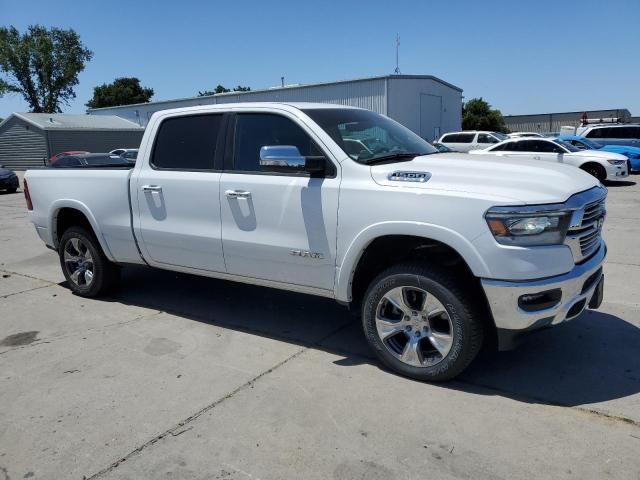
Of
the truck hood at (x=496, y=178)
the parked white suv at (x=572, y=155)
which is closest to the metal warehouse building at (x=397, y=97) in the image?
the parked white suv at (x=572, y=155)

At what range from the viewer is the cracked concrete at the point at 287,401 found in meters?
2.87

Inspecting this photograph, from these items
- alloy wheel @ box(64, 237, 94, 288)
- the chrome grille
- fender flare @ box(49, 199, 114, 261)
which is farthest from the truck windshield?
alloy wheel @ box(64, 237, 94, 288)

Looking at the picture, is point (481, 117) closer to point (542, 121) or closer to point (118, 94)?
point (542, 121)

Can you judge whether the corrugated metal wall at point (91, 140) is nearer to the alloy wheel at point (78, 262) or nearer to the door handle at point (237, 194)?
the alloy wheel at point (78, 262)

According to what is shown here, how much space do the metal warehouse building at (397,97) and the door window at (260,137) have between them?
28.8 m

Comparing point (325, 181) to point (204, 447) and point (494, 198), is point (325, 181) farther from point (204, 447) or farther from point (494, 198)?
point (204, 447)

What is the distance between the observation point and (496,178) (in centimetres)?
346

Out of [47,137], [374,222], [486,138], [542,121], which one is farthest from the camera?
[542,121]

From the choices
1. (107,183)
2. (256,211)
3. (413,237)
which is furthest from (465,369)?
(107,183)

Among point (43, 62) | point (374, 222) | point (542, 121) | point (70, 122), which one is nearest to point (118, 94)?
point (43, 62)

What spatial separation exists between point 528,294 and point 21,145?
4122cm

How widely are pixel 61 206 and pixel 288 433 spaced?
154 inches

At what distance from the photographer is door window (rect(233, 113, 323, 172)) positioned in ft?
13.6

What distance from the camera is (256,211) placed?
13.9 ft
